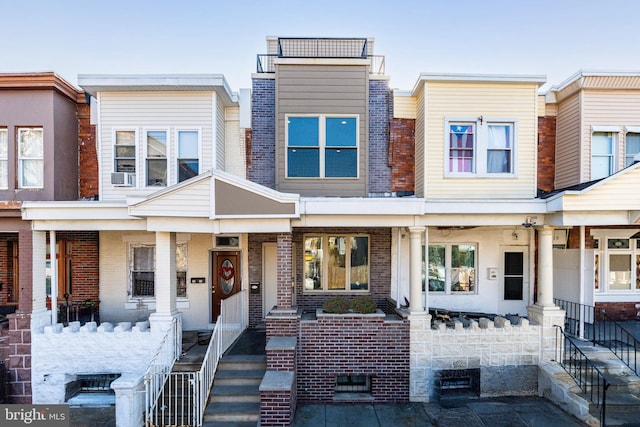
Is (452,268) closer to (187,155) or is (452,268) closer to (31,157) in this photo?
(187,155)

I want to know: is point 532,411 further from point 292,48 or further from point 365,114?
point 292,48

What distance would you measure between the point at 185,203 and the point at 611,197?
9.61 meters

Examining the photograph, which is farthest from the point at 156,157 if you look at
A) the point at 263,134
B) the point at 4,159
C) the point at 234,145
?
the point at 4,159

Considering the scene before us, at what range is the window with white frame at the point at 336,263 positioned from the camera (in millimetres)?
10289

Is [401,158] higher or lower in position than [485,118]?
lower

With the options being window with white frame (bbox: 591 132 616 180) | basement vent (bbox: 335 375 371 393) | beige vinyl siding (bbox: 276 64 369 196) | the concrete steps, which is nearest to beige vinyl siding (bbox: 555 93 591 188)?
window with white frame (bbox: 591 132 616 180)

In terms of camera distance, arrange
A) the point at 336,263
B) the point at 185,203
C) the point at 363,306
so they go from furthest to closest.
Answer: the point at 336,263 < the point at 363,306 < the point at 185,203

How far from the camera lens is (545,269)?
8.50 m

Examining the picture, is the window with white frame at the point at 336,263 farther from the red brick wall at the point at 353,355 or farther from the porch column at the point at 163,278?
the porch column at the point at 163,278

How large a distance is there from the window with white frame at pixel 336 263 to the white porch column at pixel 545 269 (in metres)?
4.41

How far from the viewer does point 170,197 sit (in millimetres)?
7668

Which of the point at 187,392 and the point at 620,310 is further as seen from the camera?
the point at 620,310

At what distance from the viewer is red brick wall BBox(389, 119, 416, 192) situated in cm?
1022

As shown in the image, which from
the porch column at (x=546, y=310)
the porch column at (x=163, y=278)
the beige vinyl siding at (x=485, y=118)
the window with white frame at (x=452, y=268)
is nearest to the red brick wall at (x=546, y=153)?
the beige vinyl siding at (x=485, y=118)
